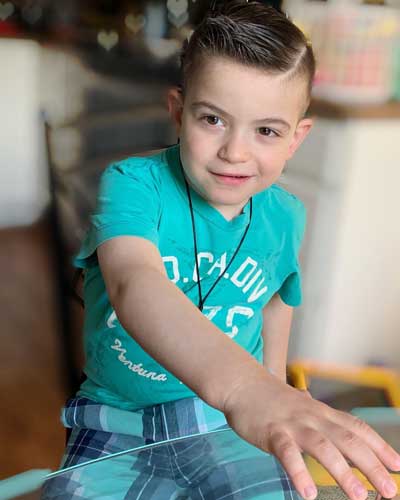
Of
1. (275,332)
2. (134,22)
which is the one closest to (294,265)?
(275,332)

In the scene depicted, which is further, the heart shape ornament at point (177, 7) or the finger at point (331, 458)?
the heart shape ornament at point (177, 7)

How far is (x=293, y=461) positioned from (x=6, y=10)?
2247mm

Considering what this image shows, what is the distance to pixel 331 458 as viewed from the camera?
34 centimetres

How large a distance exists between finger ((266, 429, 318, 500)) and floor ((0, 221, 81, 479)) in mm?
1042

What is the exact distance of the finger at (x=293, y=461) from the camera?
330 mm

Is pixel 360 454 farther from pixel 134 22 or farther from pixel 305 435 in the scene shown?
pixel 134 22

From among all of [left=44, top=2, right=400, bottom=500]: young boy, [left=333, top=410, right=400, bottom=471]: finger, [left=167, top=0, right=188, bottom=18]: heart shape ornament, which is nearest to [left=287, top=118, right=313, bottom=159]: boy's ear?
[left=44, top=2, right=400, bottom=500]: young boy

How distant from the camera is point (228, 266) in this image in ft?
2.28

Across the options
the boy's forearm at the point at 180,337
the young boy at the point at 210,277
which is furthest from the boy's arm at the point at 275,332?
the boy's forearm at the point at 180,337

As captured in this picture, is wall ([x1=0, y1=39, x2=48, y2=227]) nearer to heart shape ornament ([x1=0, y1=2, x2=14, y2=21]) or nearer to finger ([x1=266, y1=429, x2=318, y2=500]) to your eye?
heart shape ornament ([x1=0, y1=2, x2=14, y2=21])

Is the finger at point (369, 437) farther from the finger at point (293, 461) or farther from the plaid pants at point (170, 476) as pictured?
the plaid pants at point (170, 476)

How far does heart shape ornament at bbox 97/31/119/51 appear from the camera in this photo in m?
1.99

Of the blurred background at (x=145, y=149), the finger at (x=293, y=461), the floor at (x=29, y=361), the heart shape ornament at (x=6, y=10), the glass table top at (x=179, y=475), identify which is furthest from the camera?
the heart shape ornament at (x=6, y=10)

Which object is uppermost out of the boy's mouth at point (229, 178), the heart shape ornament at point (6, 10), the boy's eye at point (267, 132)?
the boy's eye at point (267, 132)
